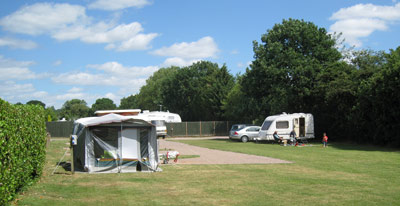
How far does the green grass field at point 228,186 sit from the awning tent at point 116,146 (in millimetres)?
782

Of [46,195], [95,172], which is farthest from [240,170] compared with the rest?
[46,195]

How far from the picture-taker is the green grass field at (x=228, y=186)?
29.4 ft

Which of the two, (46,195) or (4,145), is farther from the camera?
(46,195)

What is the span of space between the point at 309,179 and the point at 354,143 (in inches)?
770

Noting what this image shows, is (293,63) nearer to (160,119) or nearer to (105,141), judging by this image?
(160,119)

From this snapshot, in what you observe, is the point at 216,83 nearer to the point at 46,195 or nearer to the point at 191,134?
the point at 191,134

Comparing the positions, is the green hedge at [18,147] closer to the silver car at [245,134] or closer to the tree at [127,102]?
the silver car at [245,134]

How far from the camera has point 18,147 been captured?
8.75 m

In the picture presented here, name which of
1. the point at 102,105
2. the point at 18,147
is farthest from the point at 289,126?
the point at 102,105

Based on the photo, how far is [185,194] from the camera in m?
9.81

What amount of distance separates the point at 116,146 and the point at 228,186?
5.45 m

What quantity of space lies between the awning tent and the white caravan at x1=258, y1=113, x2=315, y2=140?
1781 centimetres

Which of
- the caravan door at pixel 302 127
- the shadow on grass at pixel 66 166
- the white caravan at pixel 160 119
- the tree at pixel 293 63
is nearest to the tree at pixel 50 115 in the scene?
the white caravan at pixel 160 119

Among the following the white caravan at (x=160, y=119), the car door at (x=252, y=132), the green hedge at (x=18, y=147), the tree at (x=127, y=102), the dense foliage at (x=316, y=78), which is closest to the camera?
the green hedge at (x=18, y=147)
